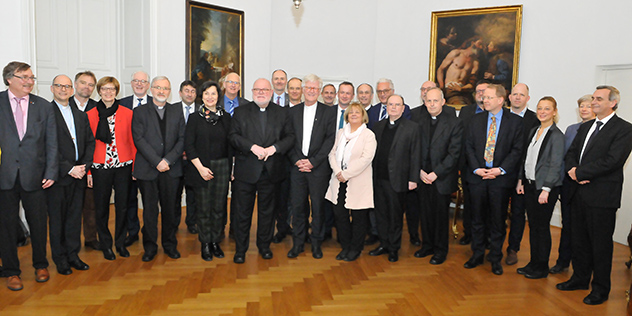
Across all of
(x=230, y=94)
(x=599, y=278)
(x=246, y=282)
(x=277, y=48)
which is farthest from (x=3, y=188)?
(x=277, y=48)

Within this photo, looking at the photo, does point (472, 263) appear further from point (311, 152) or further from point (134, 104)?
point (134, 104)

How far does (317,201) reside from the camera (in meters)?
4.88

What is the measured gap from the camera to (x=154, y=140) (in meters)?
4.55

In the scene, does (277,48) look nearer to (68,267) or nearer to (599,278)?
(68,267)

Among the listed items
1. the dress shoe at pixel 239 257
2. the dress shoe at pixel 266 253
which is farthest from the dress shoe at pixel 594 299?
the dress shoe at pixel 239 257

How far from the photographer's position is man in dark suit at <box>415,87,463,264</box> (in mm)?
4711

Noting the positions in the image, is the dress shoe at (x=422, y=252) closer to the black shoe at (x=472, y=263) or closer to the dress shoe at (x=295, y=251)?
the black shoe at (x=472, y=263)

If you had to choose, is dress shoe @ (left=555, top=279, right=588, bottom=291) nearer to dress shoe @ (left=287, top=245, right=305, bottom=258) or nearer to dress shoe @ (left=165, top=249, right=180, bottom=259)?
dress shoe @ (left=287, top=245, right=305, bottom=258)

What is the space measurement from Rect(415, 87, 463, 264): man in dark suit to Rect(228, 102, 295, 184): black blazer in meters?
1.39

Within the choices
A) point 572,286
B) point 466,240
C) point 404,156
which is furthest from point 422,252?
point 572,286

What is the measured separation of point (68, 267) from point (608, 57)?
673cm

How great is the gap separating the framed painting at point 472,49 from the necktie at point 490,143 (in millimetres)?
3020

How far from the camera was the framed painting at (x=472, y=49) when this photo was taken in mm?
7281

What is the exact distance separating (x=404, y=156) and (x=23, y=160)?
333 cm
